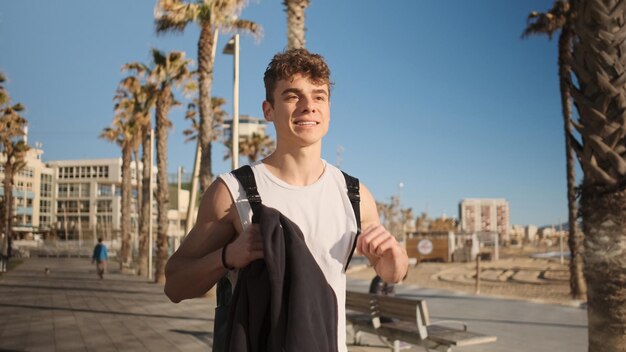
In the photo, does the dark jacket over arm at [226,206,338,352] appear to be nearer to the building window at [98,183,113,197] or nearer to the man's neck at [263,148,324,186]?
the man's neck at [263,148,324,186]

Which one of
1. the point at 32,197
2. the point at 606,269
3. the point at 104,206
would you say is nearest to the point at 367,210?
the point at 606,269

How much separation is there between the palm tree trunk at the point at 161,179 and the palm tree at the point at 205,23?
15.5 ft

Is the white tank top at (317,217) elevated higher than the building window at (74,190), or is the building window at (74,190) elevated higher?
the building window at (74,190)

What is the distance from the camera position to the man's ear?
1.91 m

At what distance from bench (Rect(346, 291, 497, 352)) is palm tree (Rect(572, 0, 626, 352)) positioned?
9.11 feet

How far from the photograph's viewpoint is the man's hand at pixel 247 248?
5.25 ft

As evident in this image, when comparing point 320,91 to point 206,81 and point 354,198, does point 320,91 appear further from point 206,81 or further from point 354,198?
point 206,81

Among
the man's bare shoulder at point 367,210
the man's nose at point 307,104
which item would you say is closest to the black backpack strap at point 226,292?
the man's nose at point 307,104

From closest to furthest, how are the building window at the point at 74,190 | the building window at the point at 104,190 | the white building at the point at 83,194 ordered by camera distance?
the white building at the point at 83,194, the building window at the point at 74,190, the building window at the point at 104,190

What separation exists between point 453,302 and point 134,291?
9.98 m

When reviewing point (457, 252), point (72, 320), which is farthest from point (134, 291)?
point (457, 252)

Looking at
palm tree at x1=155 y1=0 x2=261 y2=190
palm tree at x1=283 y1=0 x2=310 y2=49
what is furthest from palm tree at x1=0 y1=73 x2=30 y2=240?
palm tree at x1=283 y1=0 x2=310 y2=49

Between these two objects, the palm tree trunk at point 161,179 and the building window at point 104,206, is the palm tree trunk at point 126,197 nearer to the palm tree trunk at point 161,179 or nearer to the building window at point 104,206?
→ the palm tree trunk at point 161,179

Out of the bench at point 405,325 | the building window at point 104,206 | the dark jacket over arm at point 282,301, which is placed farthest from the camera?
the building window at point 104,206
